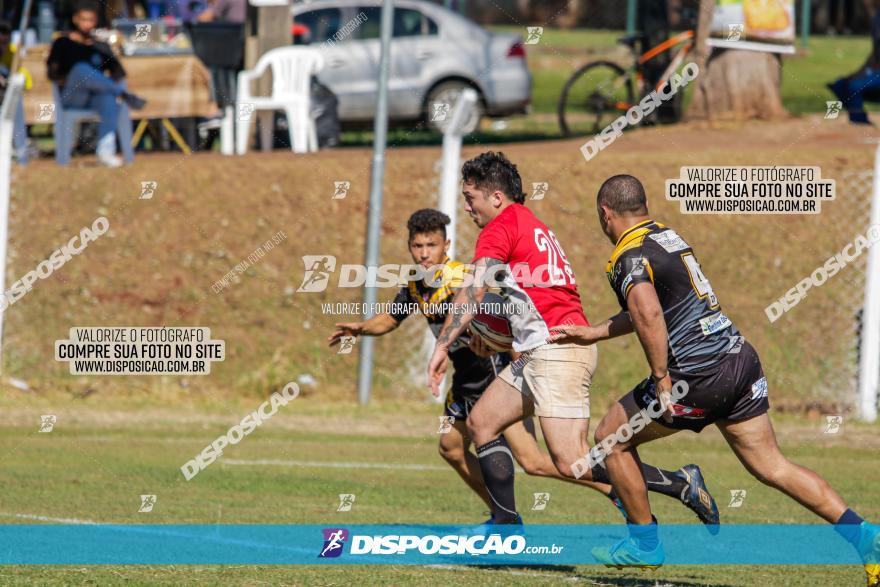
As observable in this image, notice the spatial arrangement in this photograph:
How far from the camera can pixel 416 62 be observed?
2131cm

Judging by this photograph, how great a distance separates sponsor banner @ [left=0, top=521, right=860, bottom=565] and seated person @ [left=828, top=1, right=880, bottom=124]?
9475mm

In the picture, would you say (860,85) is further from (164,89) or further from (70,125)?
(70,125)

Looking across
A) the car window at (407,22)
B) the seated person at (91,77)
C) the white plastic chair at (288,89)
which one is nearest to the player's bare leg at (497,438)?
the seated person at (91,77)

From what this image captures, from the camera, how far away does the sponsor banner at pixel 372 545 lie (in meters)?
7.71

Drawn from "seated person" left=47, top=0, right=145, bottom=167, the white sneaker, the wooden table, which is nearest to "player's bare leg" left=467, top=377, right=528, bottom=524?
the white sneaker

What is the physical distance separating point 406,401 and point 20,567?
7570mm

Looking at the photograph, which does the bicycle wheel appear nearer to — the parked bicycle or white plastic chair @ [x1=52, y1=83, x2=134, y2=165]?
the parked bicycle

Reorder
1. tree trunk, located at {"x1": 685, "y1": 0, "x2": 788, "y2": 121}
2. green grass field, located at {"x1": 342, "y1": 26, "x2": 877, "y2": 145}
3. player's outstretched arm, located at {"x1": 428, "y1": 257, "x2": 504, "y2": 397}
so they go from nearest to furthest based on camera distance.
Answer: player's outstretched arm, located at {"x1": 428, "y1": 257, "x2": 504, "y2": 397}, tree trunk, located at {"x1": 685, "y1": 0, "x2": 788, "y2": 121}, green grass field, located at {"x1": 342, "y1": 26, "x2": 877, "y2": 145}

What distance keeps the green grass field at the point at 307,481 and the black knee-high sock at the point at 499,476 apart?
403mm

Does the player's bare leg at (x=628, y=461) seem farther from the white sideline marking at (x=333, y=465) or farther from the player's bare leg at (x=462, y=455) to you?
the white sideline marking at (x=333, y=465)

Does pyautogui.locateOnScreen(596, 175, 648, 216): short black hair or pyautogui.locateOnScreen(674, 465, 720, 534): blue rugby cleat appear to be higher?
pyautogui.locateOnScreen(596, 175, 648, 216): short black hair

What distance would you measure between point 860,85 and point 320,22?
867cm

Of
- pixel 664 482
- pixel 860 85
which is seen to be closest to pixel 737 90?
pixel 860 85

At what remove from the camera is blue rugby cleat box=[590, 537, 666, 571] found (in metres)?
7.00
